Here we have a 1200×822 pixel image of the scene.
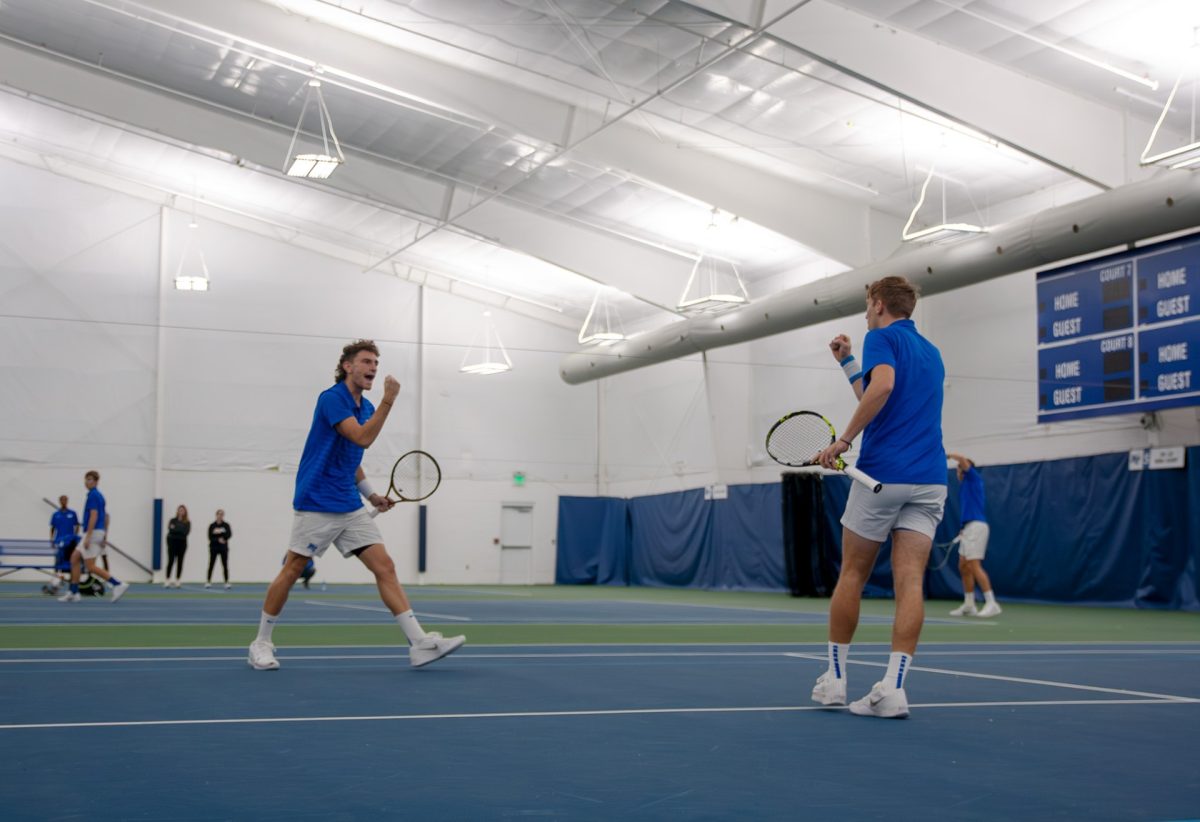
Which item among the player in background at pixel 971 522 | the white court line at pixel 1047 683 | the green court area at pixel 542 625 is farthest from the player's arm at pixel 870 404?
the player in background at pixel 971 522

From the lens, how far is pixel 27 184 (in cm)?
2814

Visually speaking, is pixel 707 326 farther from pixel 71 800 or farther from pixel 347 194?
pixel 71 800

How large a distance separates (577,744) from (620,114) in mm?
15991

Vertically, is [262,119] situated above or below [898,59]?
above

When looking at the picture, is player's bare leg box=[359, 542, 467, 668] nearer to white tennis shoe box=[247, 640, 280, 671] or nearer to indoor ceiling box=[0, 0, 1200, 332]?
white tennis shoe box=[247, 640, 280, 671]

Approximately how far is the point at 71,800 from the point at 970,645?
7945 millimetres

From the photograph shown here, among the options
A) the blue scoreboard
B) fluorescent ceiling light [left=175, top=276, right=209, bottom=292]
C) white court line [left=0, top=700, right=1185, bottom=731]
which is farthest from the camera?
fluorescent ceiling light [left=175, top=276, right=209, bottom=292]

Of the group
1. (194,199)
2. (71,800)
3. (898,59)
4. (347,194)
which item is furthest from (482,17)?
(71,800)

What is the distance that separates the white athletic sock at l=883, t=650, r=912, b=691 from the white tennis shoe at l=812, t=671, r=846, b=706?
11.8 inches

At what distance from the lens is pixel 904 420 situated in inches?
200

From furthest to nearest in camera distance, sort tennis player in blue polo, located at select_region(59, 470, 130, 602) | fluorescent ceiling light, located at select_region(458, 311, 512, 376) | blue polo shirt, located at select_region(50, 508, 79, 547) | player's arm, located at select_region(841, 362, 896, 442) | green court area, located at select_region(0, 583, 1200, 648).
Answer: fluorescent ceiling light, located at select_region(458, 311, 512, 376) < blue polo shirt, located at select_region(50, 508, 79, 547) < tennis player in blue polo, located at select_region(59, 470, 130, 602) < green court area, located at select_region(0, 583, 1200, 648) < player's arm, located at select_region(841, 362, 896, 442)

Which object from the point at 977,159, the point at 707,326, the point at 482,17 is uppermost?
the point at 482,17

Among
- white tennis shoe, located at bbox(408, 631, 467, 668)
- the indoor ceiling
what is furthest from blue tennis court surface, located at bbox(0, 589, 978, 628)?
the indoor ceiling

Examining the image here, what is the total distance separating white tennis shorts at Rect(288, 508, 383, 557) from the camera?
675 centimetres
